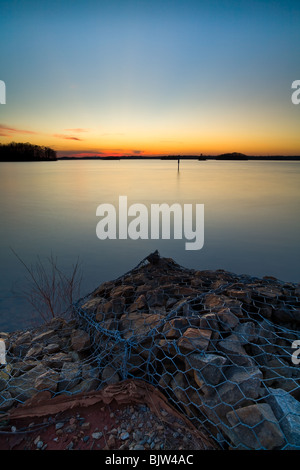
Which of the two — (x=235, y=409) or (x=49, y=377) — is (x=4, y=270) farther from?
(x=235, y=409)

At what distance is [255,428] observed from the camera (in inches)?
77.4

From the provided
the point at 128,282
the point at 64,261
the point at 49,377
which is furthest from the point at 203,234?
the point at 49,377

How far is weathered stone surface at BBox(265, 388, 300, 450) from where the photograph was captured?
1.91m

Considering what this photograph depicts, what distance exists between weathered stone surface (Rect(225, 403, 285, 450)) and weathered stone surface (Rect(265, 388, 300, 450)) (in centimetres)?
6

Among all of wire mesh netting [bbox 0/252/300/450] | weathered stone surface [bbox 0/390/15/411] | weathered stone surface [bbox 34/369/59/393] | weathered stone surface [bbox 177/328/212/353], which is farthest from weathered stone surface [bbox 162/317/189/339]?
weathered stone surface [bbox 0/390/15/411]

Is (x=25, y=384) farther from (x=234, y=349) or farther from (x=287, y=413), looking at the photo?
(x=287, y=413)

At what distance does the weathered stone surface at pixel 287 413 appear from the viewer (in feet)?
6.27

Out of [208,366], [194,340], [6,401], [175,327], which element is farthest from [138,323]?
[6,401]

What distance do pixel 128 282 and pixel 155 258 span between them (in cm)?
104

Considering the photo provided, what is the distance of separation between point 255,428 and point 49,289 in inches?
210

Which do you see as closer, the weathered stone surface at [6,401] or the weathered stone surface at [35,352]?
the weathered stone surface at [6,401]

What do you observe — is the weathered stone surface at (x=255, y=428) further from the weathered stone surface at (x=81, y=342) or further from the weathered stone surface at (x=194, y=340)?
the weathered stone surface at (x=81, y=342)

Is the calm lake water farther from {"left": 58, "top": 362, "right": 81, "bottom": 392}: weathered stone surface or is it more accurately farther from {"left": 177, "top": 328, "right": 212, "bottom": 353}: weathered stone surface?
{"left": 177, "top": 328, "right": 212, "bottom": 353}: weathered stone surface

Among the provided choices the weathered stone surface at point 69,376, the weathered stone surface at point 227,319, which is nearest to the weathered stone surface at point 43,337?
the weathered stone surface at point 69,376
